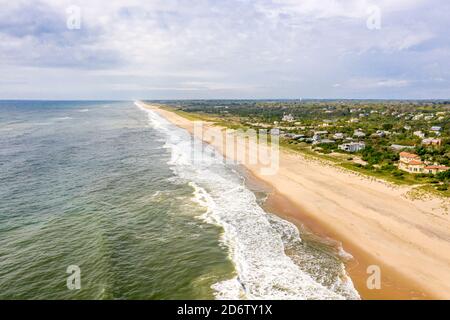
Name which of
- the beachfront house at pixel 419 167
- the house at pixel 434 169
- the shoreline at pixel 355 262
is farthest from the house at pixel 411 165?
the shoreline at pixel 355 262

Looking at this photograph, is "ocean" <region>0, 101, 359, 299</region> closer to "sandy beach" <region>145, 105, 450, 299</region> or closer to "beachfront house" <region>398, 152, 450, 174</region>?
"sandy beach" <region>145, 105, 450, 299</region>

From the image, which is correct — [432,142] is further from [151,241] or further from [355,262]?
[151,241]

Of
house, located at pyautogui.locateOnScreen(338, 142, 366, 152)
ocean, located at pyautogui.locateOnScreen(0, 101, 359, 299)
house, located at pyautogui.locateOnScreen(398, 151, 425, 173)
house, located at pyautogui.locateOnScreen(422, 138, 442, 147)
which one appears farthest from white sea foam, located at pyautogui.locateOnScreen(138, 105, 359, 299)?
house, located at pyautogui.locateOnScreen(422, 138, 442, 147)

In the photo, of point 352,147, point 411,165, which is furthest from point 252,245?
point 352,147

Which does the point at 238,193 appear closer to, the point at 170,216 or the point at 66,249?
the point at 170,216

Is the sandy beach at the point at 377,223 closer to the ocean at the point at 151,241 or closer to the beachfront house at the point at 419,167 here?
the ocean at the point at 151,241
